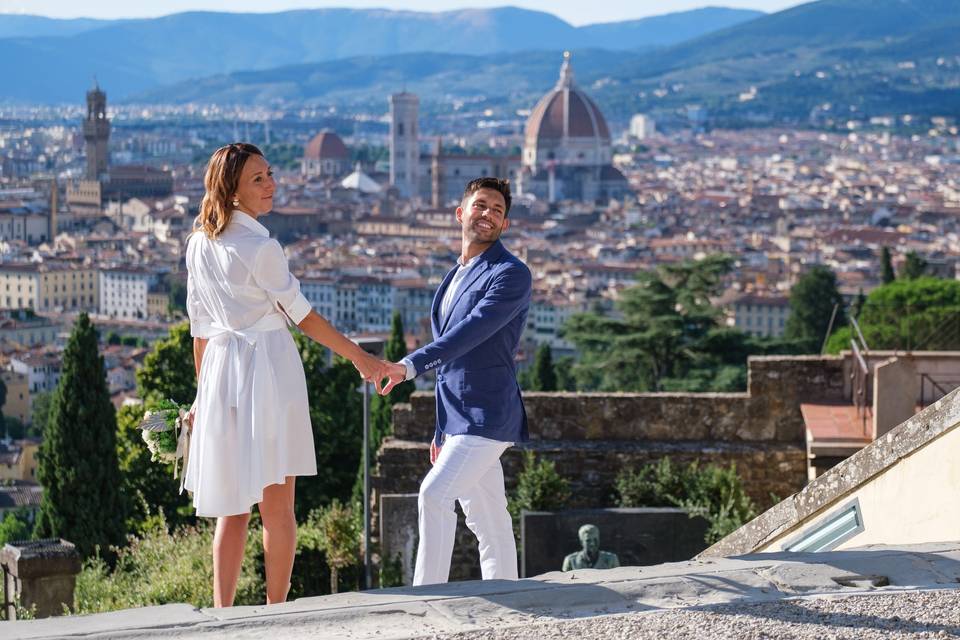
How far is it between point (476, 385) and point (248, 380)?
1.25 ft

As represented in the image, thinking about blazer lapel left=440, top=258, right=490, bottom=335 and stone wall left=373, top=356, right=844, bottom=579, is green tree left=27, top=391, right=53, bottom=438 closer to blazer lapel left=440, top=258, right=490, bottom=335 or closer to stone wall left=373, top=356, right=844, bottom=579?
stone wall left=373, top=356, right=844, bottom=579

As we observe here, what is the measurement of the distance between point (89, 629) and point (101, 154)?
9493 centimetres

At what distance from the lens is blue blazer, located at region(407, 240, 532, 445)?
2676mm

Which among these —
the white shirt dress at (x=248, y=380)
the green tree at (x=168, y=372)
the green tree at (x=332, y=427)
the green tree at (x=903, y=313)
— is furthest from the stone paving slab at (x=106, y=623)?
the green tree at (x=168, y=372)

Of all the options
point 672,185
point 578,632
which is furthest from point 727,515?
point 672,185

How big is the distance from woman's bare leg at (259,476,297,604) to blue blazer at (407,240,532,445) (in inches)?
10.9

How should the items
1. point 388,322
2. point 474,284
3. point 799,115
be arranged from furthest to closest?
point 799,115, point 388,322, point 474,284

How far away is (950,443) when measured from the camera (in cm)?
285

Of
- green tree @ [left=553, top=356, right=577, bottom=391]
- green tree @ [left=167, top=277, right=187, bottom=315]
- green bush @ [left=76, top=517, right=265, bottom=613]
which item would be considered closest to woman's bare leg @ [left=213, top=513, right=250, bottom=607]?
green bush @ [left=76, top=517, right=265, bottom=613]

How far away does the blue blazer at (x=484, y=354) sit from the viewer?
8.78 feet

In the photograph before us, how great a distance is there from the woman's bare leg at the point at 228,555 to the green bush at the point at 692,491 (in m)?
2.44

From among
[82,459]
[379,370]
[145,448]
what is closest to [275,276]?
[379,370]

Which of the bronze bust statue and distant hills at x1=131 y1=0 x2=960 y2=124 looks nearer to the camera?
the bronze bust statue

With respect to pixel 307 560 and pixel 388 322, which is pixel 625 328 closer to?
pixel 307 560
